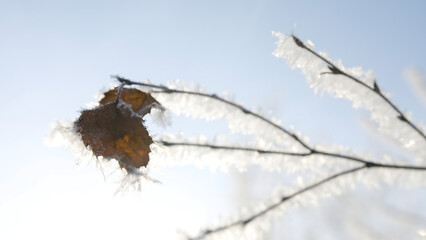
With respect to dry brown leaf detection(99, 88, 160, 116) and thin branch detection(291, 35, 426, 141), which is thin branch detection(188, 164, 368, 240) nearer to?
thin branch detection(291, 35, 426, 141)

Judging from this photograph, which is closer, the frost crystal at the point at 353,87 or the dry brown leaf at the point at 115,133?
the dry brown leaf at the point at 115,133

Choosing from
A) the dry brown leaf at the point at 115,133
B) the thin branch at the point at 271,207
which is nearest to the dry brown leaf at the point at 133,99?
the dry brown leaf at the point at 115,133

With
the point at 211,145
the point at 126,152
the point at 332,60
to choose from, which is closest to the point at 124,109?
the point at 126,152

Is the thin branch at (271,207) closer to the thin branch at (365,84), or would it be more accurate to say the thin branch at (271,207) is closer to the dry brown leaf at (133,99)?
the thin branch at (365,84)

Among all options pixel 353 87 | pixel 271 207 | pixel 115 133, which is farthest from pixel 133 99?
pixel 353 87

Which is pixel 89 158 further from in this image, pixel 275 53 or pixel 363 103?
pixel 363 103

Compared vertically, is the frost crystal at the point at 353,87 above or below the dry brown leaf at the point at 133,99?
above

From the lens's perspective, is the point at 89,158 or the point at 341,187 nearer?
the point at 89,158

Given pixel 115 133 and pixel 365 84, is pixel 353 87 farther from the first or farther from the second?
pixel 115 133
